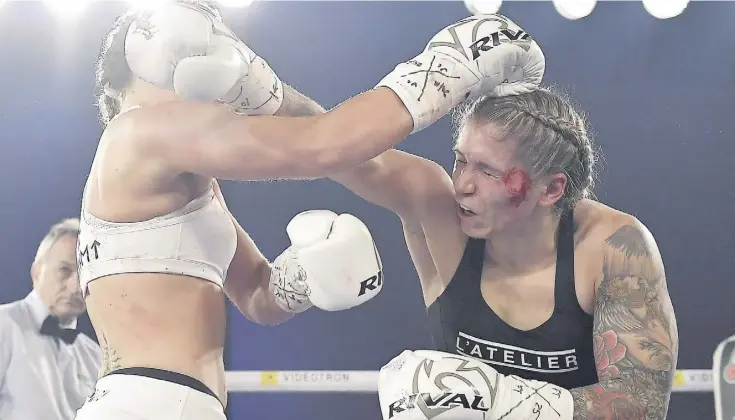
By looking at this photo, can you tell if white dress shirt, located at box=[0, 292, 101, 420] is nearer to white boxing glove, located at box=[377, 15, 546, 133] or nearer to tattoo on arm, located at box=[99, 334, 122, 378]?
tattoo on arm, located at box=[99, 334, 122, 378]

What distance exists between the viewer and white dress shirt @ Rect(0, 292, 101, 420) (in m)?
3.28

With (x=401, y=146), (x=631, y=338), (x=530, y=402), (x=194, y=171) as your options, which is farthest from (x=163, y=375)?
(x=401, y=146)

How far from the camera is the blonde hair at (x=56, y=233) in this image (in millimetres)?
3520

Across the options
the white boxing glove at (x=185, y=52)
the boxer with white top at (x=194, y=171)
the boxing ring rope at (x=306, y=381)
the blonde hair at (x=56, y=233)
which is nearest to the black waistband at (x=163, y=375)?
the boxer with white top at (x=194, y=171)

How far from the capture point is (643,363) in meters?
1.54

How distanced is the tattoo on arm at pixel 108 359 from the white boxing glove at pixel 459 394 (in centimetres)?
50

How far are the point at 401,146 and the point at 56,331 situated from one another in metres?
1.82

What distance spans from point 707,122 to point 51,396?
3365mm

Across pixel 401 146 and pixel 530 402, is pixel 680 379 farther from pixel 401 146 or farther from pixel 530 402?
pixel 530 402

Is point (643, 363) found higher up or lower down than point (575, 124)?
lower down

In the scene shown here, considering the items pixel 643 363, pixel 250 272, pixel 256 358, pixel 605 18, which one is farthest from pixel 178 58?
pixel 605 18

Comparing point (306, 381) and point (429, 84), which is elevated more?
point (429, 84)

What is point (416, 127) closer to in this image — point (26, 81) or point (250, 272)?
point (250, 272)

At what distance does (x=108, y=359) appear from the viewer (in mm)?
1417
